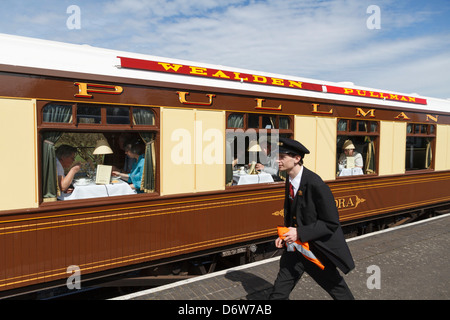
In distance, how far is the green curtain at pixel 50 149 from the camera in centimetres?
356

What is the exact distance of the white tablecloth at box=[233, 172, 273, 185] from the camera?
5136mm

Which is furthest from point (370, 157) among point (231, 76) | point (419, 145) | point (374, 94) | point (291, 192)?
point (291, 192)

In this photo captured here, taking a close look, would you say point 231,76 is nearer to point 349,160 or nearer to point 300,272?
point 300,272

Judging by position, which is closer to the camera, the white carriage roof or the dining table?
the white carriage roof

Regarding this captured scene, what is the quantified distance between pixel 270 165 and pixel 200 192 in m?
1.56

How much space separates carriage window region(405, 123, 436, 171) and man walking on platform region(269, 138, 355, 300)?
5.46 m

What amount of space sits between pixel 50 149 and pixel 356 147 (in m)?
5.32

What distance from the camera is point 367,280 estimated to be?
4.31 metres

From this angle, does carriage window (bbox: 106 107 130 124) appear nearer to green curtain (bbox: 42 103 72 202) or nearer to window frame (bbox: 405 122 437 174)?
green curtain (bbox: 42 103 72 202)

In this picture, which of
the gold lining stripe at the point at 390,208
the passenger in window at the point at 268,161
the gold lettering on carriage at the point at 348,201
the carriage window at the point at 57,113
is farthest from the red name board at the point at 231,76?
the gold lining stripe at the point at 390,208

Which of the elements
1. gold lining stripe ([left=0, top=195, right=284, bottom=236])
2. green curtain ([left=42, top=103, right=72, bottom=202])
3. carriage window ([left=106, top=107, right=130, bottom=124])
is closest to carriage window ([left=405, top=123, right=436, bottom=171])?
gold lining stripe ([left=0, top=195, right=284, bottom=236])

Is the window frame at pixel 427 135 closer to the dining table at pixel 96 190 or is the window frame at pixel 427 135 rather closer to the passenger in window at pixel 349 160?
the passenger in window at pixel 349 160

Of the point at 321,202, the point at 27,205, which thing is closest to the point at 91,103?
the point at 27,205

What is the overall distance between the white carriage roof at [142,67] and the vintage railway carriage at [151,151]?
0.01 meters
